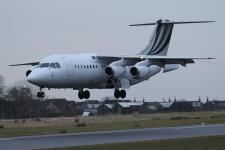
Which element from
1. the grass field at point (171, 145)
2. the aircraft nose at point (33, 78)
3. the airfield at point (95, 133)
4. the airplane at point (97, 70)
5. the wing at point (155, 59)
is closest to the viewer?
the grass field at point (171, 145)

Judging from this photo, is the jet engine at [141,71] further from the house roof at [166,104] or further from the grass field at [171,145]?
the house roof at [166,104]

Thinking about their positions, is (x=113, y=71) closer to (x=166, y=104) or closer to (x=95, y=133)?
(x=95, y=133)

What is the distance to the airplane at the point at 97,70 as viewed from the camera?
48.0 m

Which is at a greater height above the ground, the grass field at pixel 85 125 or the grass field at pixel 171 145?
the grass field at pixel 85 125

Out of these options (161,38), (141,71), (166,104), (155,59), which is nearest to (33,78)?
(141,71)

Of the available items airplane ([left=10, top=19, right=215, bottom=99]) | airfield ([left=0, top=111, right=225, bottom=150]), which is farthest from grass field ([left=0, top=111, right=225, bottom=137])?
airplane ([left=10, top=19, right=215, bottom=99])

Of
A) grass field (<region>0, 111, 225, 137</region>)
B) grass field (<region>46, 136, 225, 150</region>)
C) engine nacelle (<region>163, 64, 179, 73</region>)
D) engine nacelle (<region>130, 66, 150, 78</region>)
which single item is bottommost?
grass field (<region>46, 136, 225, 150</region>)

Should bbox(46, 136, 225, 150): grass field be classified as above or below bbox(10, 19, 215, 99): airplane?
below

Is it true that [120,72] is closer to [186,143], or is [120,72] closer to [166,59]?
[166,59]

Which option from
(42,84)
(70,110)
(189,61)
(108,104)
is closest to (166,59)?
(189,61)

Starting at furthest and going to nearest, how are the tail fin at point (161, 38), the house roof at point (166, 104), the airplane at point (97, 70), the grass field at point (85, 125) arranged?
the house roof at point (166, 104)
the tail fin at point (161, 38)
the grass field at point (85, 125)
the airplane at point (97, 70)

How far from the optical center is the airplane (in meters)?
48.0

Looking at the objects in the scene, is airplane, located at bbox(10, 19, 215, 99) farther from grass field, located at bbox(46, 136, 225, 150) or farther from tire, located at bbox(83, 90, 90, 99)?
grass field, located at bbox(46, 136, 225, 150)

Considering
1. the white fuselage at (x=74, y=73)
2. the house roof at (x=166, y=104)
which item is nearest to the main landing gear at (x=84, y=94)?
the white fuselage at (x=74, y=73)
